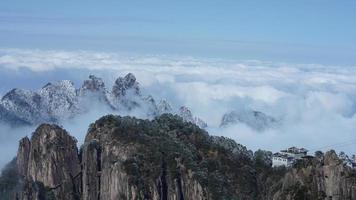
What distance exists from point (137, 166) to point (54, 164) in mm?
16341

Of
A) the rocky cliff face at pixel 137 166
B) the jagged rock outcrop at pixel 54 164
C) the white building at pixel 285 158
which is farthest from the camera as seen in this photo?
the white building at pixel 285 158

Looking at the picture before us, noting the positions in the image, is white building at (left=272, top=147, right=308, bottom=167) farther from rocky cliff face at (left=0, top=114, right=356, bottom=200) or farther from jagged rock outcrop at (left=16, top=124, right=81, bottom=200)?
jagged rock outcrop at (left=16, top=124, right=81, bottom=200)

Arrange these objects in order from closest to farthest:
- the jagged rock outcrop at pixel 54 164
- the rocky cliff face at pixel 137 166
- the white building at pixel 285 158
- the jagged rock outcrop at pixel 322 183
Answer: the jagged rock outcrop at pixel 322 183 < the rocky cliff face at pixel 137 166 < the jagged rock outcrop at pixel 54 164 < the white building at pixel 285 158

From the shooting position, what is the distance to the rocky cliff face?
112 m

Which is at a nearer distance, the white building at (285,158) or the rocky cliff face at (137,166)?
the rocky cliff face at (137,166)

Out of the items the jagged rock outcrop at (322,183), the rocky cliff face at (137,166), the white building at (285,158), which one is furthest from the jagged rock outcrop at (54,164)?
the jagged rock outcrop at (322,183)

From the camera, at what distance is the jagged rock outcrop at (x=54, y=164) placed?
119250 mm

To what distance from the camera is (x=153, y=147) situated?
11519 centimetres

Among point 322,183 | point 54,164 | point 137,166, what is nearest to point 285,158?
point 137,166

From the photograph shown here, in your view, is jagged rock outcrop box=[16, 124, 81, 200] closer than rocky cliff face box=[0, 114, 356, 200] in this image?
No

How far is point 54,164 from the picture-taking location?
119625 mm

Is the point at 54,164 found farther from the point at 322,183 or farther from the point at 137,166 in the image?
the point at 322,183

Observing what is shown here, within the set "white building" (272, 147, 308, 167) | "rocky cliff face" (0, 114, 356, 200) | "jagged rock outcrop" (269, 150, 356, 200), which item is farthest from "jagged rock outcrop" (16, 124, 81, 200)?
"jagged rock outcrop" (269, 150, 356, 200)

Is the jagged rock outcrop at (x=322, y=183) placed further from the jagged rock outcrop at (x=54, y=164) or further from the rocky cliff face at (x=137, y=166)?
the jagged rock outcrop at (x=54, y=164)
